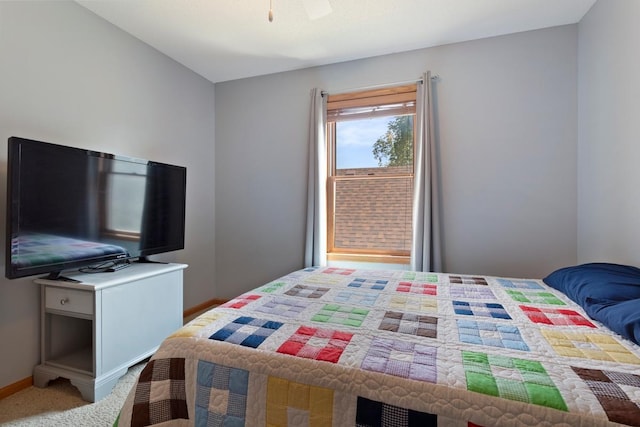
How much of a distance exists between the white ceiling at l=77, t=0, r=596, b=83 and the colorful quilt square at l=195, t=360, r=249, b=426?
213cm

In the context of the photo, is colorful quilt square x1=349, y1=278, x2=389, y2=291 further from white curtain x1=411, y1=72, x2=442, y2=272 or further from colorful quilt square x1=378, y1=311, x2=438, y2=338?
white curtain x1=411, y1=72, x2=442, y2=272

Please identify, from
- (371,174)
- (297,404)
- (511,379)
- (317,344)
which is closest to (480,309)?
(511,379)

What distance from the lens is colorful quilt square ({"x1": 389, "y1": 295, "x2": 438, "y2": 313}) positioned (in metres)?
1.46

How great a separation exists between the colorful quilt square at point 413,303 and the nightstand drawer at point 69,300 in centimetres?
175

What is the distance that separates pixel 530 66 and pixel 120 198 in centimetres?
339

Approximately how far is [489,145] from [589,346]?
1954 mm

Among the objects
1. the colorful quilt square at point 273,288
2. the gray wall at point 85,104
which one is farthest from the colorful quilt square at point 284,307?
the gray wall at point 85,104

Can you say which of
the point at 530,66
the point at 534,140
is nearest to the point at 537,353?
the point at 534,140

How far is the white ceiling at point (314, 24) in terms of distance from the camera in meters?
2.18

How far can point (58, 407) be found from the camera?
1.75 metres

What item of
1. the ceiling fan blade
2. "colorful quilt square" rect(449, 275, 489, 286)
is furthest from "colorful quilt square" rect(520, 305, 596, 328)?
the ceiling fan blade

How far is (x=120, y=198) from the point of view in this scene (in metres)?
2.21

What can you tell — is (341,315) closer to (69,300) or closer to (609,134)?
(69,300)

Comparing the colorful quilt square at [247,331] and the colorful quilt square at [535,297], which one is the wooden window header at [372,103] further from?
the colorful quilt square at [247,331]
